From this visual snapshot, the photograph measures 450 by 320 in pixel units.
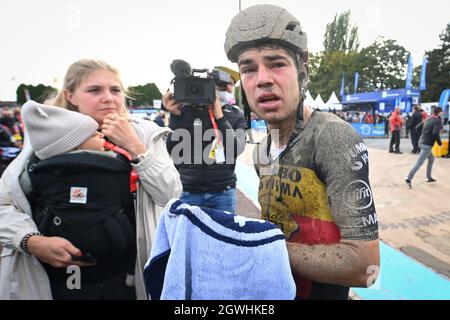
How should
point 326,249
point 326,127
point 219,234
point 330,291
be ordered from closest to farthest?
point 219,234, point 326,249, point 326,127, point 330,291

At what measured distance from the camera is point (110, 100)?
1.79 meters

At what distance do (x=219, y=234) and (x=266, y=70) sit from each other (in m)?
0.67

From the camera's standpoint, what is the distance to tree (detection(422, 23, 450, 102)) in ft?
157

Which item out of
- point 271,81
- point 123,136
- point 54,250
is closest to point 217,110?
point 123,136

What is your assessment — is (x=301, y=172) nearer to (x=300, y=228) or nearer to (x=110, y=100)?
(x=300, y=228)

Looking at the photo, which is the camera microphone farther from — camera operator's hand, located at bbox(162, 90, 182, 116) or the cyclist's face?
the cyclist's face

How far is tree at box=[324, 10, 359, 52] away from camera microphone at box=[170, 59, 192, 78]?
48437 millimetres

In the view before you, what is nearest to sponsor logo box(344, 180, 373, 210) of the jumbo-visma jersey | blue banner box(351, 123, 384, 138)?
the jumbo-visma jersey

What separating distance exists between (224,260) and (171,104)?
217cm

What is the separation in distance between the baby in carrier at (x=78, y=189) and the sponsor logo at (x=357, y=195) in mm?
1082

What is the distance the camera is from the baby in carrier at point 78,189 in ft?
4.69

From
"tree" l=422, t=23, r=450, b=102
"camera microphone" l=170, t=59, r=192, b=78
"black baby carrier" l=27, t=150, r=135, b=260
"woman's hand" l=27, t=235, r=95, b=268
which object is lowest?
"woman's hand" l=27, t=235, r=95, b=268

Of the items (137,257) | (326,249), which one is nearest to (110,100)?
(137,257)

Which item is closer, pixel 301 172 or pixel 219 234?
pixel 219 234
